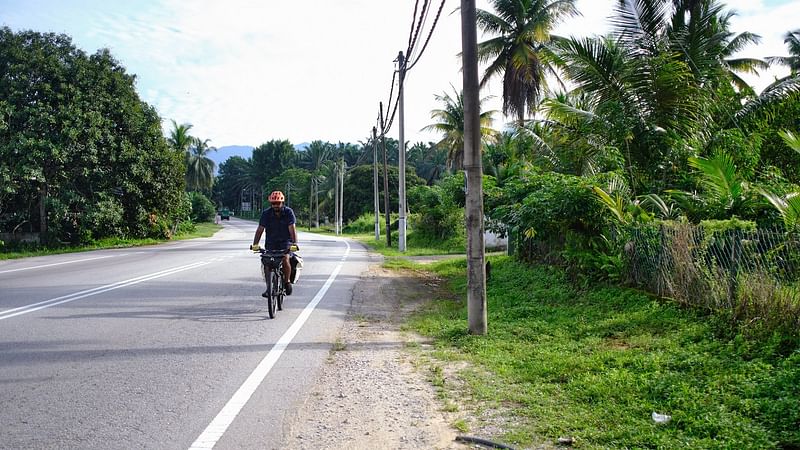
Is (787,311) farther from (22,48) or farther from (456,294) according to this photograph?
(22,48)

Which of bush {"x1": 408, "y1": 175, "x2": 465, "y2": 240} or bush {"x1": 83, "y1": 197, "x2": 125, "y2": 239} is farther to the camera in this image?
bush {"x1": 408, "y1": 175, "x2": 465, "y2": 240}

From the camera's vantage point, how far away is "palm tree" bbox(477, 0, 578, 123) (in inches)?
1014

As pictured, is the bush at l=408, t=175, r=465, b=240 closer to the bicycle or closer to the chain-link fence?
the bicycle

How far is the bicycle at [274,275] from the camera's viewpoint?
29.0 feet

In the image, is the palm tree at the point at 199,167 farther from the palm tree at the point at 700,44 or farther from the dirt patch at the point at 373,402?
the dirt patch at the point at 373,402

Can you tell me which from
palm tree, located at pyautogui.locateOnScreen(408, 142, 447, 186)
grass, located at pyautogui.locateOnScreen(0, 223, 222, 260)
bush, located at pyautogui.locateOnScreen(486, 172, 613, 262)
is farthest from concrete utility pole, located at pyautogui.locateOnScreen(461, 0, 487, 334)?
palm tree, located at pyautogui.locateOnScreen(408, 142, 447, 186)

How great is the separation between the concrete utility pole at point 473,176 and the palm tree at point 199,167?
245 feet

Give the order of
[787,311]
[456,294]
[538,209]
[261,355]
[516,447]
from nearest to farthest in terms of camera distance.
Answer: [516,447], [787,311], [261,355], [538,209], [456,294]

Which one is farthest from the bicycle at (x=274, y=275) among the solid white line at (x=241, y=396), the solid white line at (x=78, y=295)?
the solid white line at (x=78, y=295)

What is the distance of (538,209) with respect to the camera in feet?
→ 34.7

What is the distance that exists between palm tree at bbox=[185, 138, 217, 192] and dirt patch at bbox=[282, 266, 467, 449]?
74.8 metres

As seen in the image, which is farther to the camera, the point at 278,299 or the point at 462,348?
the point at 278,299

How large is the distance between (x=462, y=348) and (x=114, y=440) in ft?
12.4

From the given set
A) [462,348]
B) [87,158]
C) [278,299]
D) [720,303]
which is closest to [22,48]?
[87,158]
